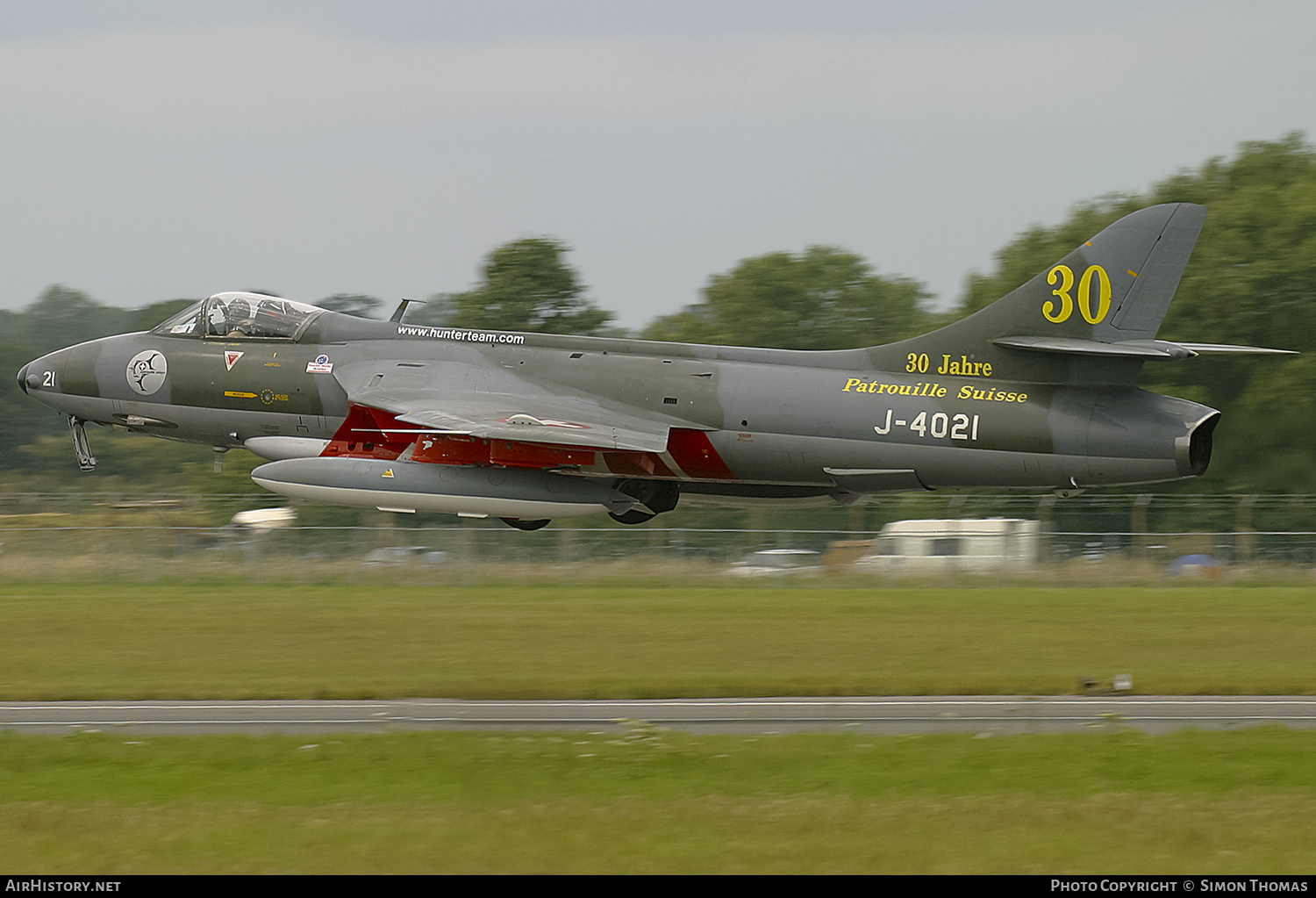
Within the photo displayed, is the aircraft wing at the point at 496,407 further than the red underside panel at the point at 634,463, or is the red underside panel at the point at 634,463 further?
the red underside panel at the point at 634,463

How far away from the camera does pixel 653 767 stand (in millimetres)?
13203

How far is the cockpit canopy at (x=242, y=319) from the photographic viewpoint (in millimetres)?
20031

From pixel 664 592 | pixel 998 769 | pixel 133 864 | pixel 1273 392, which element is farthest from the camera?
pixel 1273 392

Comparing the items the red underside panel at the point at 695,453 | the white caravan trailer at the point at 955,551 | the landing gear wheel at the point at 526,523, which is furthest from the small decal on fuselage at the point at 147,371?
the white caravan trailer at the point at 955,551

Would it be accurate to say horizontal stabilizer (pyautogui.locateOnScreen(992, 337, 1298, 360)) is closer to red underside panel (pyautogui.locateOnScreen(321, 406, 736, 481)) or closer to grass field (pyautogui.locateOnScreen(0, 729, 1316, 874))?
red underside panel (pyautogui.locateOnScreen(321, 406, 736, 481))

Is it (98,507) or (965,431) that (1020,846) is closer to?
(965,431)

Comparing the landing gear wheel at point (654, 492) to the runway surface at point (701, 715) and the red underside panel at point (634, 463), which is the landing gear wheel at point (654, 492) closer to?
the red underside panel at point (634, 463)

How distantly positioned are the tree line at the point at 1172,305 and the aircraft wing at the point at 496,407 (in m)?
19.3

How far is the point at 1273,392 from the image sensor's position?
44625mm

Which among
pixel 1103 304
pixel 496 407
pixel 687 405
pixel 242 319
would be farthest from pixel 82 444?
pixel 1103 304

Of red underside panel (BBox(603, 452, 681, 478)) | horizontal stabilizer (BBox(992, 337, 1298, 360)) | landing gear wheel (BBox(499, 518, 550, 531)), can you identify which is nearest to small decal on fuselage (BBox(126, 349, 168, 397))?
landing gear wheel (BBox(499, 518, 550, 531))

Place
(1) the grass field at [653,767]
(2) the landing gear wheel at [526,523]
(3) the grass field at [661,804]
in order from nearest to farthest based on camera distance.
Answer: (3) the grass field at [661,804]
(1) the grass field at [653,767]
(2) the landing gear wheel at [526,523]

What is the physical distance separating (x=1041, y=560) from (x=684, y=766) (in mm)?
20020

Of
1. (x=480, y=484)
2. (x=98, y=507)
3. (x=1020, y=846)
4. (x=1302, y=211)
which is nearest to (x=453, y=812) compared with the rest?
(x=1020, y=846)
